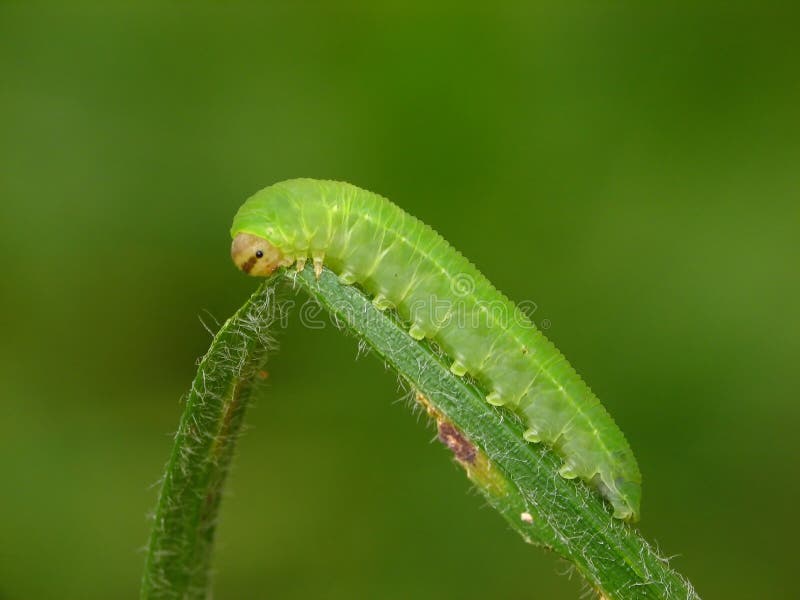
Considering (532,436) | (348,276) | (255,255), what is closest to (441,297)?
(348,276)

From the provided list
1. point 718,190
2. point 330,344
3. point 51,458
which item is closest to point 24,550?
point 51,458

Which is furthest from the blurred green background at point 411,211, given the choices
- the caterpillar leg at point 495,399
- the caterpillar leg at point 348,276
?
the caterpillar leg at point 495,399

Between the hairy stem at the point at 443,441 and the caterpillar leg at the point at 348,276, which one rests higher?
the caterpillar leg at the point at 348,276

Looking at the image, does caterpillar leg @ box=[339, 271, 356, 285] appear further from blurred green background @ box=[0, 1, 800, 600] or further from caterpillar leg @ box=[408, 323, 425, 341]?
blurred green background @ box=[0, 1, 800, 600]

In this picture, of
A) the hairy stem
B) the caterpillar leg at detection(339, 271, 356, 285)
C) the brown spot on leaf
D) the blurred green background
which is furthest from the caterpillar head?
the blurred green background

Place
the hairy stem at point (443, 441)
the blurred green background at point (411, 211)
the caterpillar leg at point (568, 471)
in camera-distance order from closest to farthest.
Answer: the hairy stem at point (443, 441)
the caterpillar leg at point (568, 471)
the blurred green background at point (411, 211)

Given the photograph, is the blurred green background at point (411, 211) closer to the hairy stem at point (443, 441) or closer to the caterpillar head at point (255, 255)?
the caterpillar head at point (255, 255)

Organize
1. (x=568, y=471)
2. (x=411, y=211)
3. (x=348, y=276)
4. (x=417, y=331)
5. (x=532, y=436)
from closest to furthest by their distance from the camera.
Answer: (x=568, y=471), (x=532, y=436), (x=417, y=331), (x=348, y=276), (x=411, y=211)

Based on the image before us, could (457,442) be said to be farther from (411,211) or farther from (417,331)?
(411,211)
